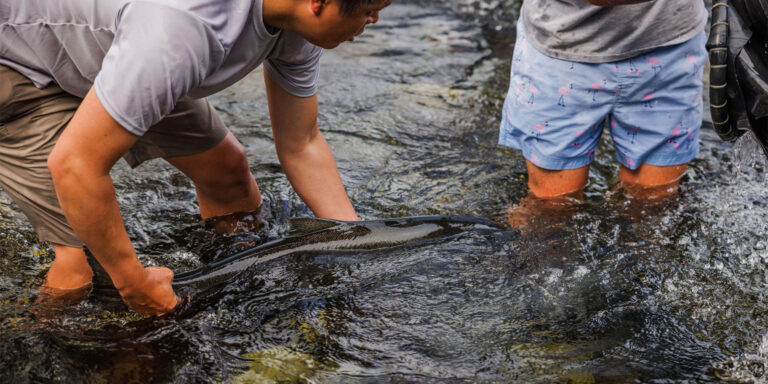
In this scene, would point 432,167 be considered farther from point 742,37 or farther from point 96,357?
point 96,357

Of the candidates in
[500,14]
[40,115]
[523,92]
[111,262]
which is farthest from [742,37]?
[500,14]

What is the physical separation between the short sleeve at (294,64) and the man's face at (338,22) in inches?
11.6

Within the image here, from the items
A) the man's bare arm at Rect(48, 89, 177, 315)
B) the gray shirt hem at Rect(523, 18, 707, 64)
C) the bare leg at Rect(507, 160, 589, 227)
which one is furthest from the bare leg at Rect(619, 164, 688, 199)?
the man's bare arm at Rect(48, 89, 177, 315)

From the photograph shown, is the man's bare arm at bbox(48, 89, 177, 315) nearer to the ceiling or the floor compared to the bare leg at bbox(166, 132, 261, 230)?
→ nearer to the ceiling

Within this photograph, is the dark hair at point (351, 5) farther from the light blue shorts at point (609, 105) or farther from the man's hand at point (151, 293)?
the light blue shorts at point (609, 105)

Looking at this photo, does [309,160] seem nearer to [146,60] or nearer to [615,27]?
[146,60]

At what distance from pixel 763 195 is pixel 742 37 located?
1.27 metres

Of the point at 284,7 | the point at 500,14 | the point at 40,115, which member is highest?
the point at 284,7

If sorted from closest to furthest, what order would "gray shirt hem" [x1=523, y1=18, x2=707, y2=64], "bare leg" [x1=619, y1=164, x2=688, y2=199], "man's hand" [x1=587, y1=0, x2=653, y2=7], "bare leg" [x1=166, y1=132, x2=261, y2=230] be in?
"man's hand" [x1=587, y1=0, x2=653, y2=7]
"gray shirt hem" [x1=523, y1=18, x2=707, y2=64]
"bare leg" [x1=166, y1=132, x2=261, y2=230]
"bare leg" [x1=619, y1=164, x2=688, y2=199]

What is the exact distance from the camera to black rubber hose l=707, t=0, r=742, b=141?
2246mm

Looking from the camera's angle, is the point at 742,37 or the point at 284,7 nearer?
the point at 284,7

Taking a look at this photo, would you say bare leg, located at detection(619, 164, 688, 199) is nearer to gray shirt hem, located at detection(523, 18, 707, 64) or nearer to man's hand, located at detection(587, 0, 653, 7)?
gray shirt hem, located at detection(523, 18, 707, 64)

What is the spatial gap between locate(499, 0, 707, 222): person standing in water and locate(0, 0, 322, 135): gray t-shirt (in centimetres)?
90

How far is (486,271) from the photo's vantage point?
2551 mm
